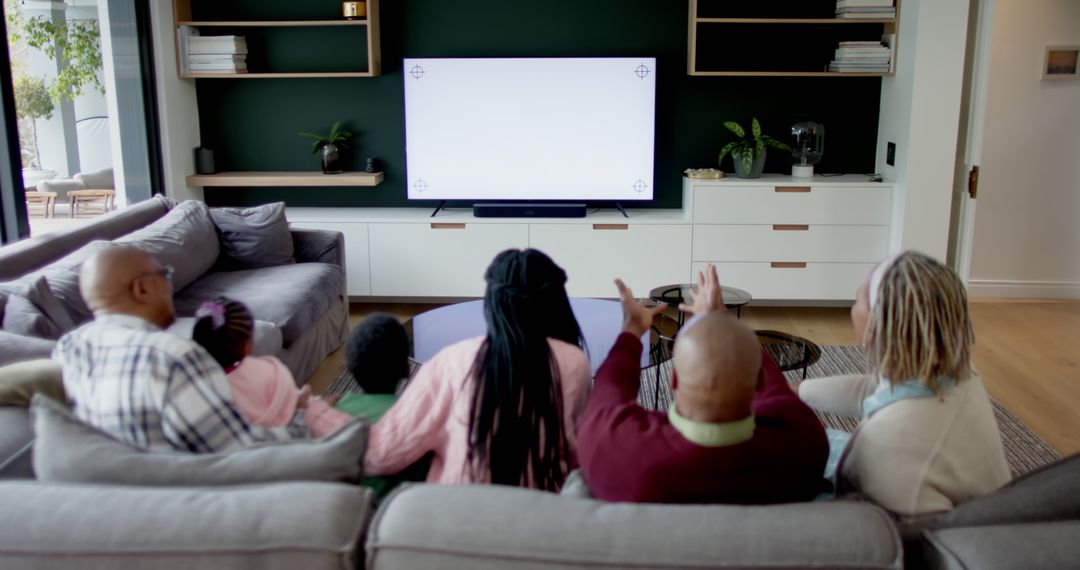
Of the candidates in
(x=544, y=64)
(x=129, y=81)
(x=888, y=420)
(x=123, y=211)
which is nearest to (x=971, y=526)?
(x=888, y=420)

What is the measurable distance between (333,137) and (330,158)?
16cm

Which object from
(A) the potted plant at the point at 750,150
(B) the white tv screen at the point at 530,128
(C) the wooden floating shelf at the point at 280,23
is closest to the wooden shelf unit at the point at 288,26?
(C) the wooden floating shelf at the point at 280,23

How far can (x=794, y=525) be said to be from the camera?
1315 mm

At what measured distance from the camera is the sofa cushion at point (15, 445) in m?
1.87

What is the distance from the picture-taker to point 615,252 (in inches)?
209

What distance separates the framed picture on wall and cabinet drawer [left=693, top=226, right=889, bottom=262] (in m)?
1.38

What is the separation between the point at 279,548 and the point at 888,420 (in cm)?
104

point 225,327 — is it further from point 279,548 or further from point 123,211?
point 123,211

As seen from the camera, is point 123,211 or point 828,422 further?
point 123,211

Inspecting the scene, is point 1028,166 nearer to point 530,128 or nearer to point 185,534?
point 530,128

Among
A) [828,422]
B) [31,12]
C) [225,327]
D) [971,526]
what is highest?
[31,12]

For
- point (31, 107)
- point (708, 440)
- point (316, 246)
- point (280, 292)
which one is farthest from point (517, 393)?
point (31, 107)

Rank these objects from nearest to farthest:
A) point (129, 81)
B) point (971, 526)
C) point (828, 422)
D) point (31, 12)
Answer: point (971, 526), point (828, 422), point (31, 12), point (129, 81)

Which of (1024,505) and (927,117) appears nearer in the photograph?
(1024,505)
